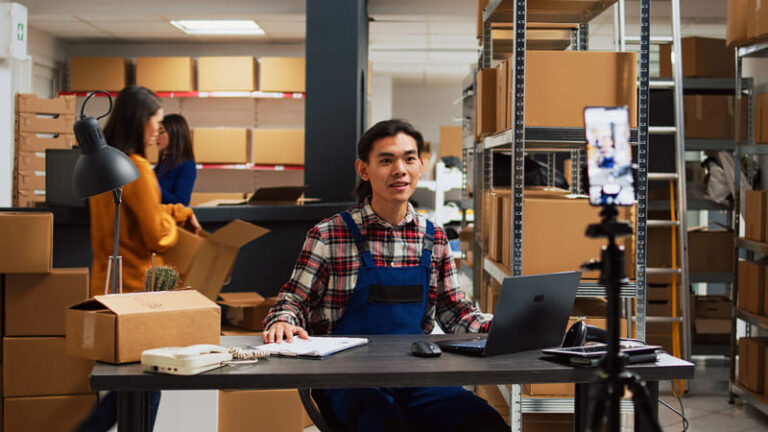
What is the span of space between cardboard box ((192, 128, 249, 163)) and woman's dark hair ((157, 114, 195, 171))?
12.3 feet

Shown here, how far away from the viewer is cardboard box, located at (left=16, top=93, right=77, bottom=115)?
5.59 metres

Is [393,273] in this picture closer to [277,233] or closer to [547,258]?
[547,258]

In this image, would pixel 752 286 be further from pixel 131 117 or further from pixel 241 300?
pixel 131 117

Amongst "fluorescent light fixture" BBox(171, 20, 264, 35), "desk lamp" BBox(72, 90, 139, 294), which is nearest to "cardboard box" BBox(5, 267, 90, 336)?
"desk lamp" BBox(72, 90, 139, 294)

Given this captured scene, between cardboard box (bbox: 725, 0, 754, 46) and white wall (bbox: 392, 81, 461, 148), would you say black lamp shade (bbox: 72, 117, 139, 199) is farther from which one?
white wall (bbox: 392, 81, 461, 148)

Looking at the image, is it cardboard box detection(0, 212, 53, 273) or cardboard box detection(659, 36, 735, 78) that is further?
cardboard box detection(659, 36, 735, 78)

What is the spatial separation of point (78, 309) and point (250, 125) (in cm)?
690

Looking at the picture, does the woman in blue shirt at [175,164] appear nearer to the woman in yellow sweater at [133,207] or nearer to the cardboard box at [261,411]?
the woman in yellow sweater at [133,207]

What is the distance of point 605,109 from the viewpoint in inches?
59.7

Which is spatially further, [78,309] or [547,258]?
[547,258]

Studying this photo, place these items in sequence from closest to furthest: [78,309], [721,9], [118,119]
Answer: [78,309] < [118,119] < [721,9]

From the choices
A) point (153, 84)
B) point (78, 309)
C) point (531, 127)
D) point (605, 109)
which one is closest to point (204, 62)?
point (153, 84)

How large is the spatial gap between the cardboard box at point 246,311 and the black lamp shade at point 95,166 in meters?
1.36

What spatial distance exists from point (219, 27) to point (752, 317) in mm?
5925
